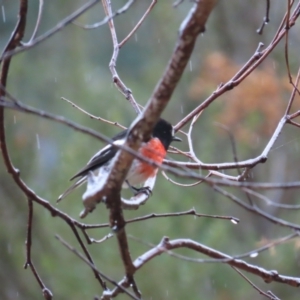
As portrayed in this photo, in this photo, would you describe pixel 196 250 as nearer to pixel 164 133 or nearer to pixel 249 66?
pixel 249 66

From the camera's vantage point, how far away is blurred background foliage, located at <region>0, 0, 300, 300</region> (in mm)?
5582

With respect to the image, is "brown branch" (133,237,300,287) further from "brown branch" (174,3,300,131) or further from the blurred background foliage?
the blurred background foliage

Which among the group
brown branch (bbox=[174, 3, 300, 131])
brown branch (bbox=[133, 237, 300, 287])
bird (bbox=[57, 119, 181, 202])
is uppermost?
brown branch (bbox=[174, 3, 300, 131])

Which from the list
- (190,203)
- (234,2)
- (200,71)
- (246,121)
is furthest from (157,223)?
(234,2)

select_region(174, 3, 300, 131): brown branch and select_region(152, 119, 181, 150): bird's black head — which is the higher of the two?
select_region(174, 3, 300, 131): brown branch

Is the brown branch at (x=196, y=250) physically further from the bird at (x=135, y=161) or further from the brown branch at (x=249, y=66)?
the brown branch at (x=249, y=66)

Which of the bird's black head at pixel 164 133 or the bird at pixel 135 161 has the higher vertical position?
the bird's black head at pixel 164 133

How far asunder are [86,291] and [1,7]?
10.5 ft

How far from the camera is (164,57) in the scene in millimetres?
7879

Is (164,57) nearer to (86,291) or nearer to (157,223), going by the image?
(157,223)

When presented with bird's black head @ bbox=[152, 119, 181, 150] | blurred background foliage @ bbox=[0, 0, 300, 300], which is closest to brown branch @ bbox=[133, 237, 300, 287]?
bird's black head @ bbox=[152, 119, 181, 150]

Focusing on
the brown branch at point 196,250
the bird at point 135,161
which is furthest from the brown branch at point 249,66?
the brown branch at point 196,250

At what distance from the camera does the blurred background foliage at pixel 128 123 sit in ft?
18.3

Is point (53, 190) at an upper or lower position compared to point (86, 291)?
upper
